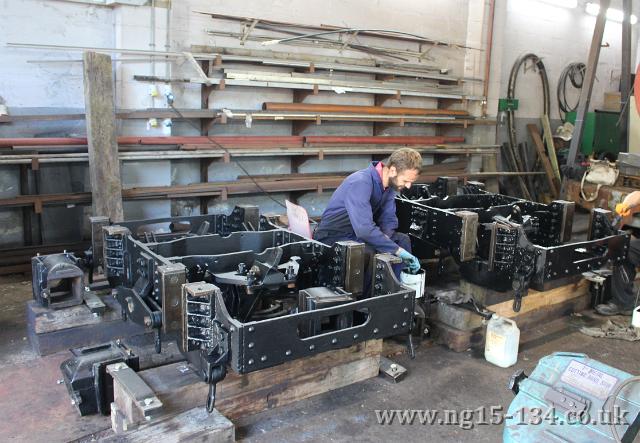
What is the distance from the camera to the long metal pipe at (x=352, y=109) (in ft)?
18.8

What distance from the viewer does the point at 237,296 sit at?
2.70m

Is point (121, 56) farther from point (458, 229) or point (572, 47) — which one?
point (572, 47)

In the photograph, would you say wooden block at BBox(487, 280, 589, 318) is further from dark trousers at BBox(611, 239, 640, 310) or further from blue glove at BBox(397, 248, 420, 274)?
blue glove at BBox(397, 248, 420, 274)

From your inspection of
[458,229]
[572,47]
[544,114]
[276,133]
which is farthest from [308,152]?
[572,47]

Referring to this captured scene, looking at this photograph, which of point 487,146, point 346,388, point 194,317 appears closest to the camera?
point 194,317

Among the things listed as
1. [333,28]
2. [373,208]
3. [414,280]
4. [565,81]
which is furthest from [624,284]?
[565,81]

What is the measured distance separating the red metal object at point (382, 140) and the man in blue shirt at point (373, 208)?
244 centimetres

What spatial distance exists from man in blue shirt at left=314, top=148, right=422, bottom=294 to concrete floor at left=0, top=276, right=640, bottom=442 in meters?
0.56

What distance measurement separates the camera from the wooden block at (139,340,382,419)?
243cm

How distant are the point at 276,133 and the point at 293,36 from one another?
3.22 feet

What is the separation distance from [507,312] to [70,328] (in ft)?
8.36

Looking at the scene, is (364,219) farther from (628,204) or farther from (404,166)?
(628,204)

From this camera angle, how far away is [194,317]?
7.50ft

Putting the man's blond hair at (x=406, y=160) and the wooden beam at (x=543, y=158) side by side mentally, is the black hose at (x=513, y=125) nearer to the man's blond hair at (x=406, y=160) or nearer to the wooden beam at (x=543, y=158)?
the wooden beam at (x=543, y=158)
